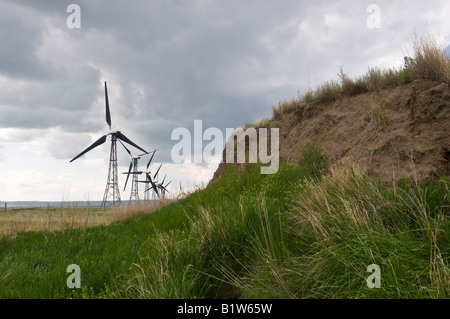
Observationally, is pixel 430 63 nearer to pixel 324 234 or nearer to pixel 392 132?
pixel 392 132

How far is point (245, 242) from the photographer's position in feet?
17.6

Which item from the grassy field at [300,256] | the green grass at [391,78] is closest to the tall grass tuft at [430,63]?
the green grass at [391,78]

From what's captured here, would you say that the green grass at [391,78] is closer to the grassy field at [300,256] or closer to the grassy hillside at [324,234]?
the grassy hillside at [324,234]

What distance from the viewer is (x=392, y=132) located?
8.62m

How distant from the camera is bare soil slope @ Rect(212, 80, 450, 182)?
24.4 ft

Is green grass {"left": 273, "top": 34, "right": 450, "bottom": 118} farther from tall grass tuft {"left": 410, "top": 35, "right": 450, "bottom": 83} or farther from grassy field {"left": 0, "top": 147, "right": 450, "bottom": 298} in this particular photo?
grassy field {"left": 0, "top": 147, "right": 450, "bottom": 298}

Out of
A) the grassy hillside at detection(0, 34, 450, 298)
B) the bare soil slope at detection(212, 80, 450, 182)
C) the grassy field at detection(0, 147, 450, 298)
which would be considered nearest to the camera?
the grassy field at detection(0, 147, 450, 298)

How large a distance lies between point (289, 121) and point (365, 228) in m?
10.7

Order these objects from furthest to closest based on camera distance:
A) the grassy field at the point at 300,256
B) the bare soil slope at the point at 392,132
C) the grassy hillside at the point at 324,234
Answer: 1. the bare soil slope at the point at 392,132
2. the grassy hillside at the point at 324,234
3. the grassy field at the point at 300,256

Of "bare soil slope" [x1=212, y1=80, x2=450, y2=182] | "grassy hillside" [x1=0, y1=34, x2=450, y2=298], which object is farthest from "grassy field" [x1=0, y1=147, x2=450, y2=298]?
"bare soil slope" [x1=212, y1=80, x2=450, y2=182]

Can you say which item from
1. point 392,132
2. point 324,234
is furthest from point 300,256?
point 392,132

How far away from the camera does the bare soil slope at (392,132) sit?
7.43 meters
